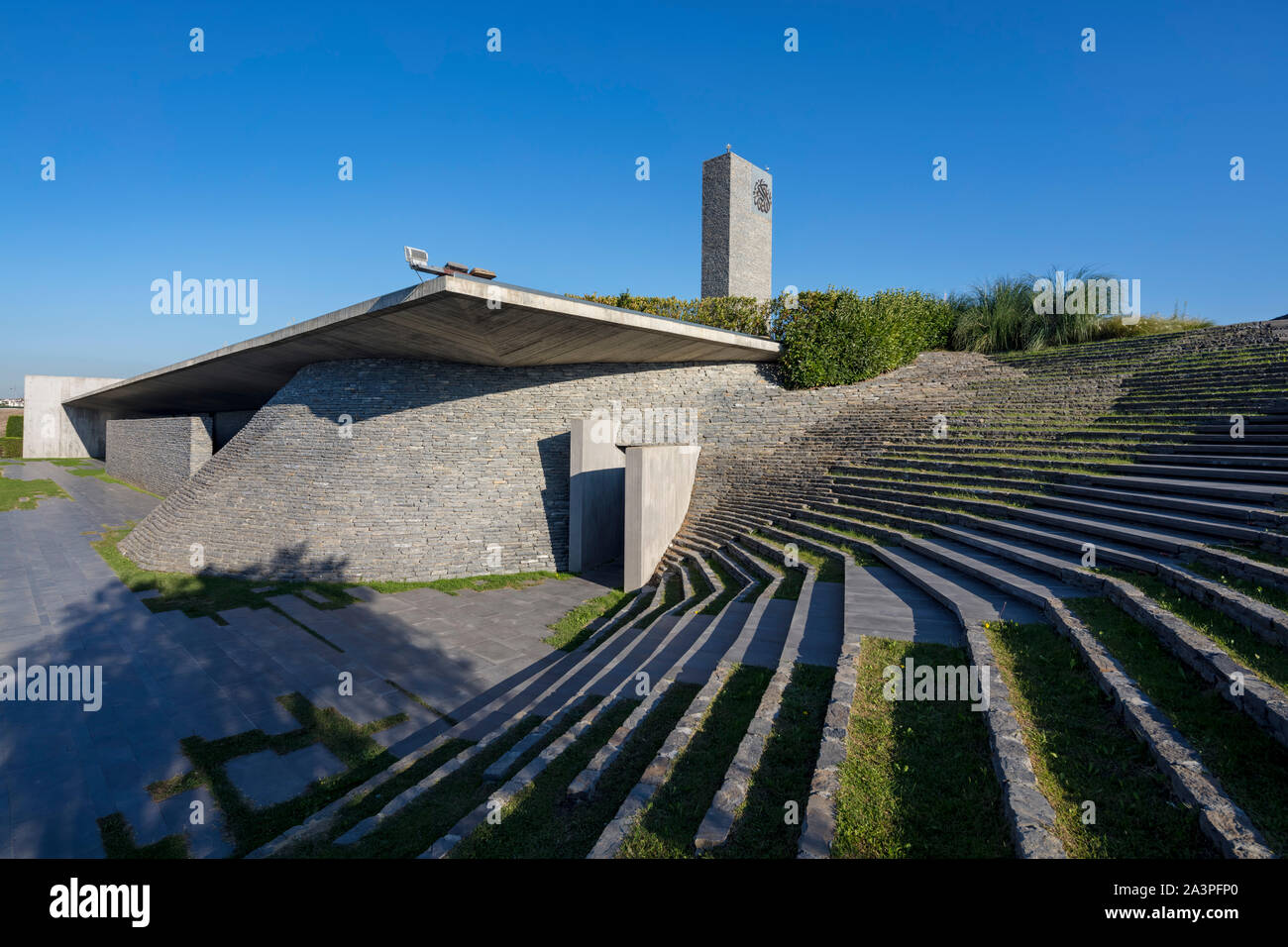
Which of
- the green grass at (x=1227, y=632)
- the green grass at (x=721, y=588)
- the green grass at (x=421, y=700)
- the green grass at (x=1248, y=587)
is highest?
the green grass at (x=1248, y=587)

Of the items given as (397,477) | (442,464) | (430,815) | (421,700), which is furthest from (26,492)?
(430,815)

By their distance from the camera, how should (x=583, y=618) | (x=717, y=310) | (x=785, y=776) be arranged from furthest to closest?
(x=717, y=310) < (x=583, y=618) < (x=785, y=776)

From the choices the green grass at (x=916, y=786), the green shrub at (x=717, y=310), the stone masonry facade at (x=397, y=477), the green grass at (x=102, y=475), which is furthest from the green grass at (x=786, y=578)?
the green grass at (x=102, y=475)

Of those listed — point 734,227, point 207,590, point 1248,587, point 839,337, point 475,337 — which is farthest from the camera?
point 734,227

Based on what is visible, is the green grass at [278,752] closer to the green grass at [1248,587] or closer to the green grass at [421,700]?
the green grass at [421,700]

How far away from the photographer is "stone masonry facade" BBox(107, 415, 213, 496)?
19.7 meters

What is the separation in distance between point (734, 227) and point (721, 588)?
66.9ft

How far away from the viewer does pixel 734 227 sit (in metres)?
24.2

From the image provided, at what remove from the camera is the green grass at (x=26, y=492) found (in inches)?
718

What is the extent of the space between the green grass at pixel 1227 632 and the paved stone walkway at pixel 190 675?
6.79 m

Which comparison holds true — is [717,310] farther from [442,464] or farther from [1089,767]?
A: [1089,767]

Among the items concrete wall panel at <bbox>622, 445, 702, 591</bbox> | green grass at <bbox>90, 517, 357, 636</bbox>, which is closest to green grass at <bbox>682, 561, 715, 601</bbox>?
concrete wall panel at <bbox>622, 445, 702, 591</bbox>
